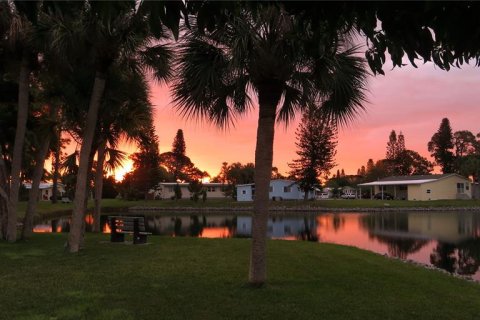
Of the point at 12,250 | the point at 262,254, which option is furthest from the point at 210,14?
the point at 12,250

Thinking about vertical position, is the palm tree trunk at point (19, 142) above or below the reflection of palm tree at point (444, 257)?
above

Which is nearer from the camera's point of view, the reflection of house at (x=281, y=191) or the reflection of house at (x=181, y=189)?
the reflection of house at (x=281, y=191)

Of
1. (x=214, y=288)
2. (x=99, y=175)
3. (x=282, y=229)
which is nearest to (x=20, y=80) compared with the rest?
(x=99, y=175)

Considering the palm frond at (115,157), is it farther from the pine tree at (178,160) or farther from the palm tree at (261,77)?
the pine tree at (178,160)

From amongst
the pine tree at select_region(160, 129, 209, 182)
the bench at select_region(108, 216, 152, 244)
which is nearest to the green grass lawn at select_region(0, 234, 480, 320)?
the bench at select_region(108, 216, 152, 244)

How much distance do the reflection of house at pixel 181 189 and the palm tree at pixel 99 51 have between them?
198 ft

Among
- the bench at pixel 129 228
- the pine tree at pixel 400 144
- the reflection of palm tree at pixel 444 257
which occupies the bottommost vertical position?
the reflection of palm tree at pixel 444 257

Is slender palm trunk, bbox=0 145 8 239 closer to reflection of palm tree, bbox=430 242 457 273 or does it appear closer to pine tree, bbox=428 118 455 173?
reflection of palm tree, bbox=430 242 457 273

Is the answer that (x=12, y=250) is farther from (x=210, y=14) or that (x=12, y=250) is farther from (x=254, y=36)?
(x=210, y=14)

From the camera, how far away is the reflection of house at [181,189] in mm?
74194

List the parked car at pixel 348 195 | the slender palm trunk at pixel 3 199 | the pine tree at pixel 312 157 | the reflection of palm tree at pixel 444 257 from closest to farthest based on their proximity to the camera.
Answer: the slender palm trunk at pixel 3 199
the reflection of palm tree at pixel 444 257
the pine tree at pixel 312 157
the parked car at pixel 348 195

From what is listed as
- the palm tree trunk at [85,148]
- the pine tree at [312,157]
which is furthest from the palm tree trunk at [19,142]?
the pine tree at [312,157]

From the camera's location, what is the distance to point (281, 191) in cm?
6838

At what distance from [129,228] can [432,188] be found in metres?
58.3
